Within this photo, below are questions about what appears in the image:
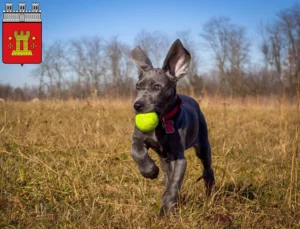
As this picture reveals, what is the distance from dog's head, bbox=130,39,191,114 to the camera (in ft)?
9.63

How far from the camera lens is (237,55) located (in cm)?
4041

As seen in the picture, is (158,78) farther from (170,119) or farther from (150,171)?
(150,171)

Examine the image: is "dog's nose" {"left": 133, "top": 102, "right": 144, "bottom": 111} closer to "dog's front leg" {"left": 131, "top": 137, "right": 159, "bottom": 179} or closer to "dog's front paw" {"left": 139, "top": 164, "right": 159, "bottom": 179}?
"dog's front leg" {"left": 131, "top": 137, "right": 159, "bottom": 179}

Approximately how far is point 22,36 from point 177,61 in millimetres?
5992

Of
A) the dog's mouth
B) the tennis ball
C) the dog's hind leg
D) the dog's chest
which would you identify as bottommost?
the dog's hind leg

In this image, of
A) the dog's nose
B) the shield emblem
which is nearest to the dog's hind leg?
the dog's nose

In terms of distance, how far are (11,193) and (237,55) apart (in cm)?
3980

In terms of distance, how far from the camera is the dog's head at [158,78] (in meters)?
2.93

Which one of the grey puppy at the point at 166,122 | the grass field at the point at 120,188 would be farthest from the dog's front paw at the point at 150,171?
the grass field at the point at 120,188

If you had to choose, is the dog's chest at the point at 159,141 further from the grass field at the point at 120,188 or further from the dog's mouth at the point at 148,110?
the grass field at the point at 120,188

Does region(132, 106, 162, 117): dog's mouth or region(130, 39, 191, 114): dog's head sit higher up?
region(130, 39, 191, 114): dog's head

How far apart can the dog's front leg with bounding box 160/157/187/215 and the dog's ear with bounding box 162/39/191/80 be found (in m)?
0.89

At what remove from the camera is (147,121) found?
9.15ft

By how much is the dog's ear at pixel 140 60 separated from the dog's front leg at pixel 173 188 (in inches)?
38.8
